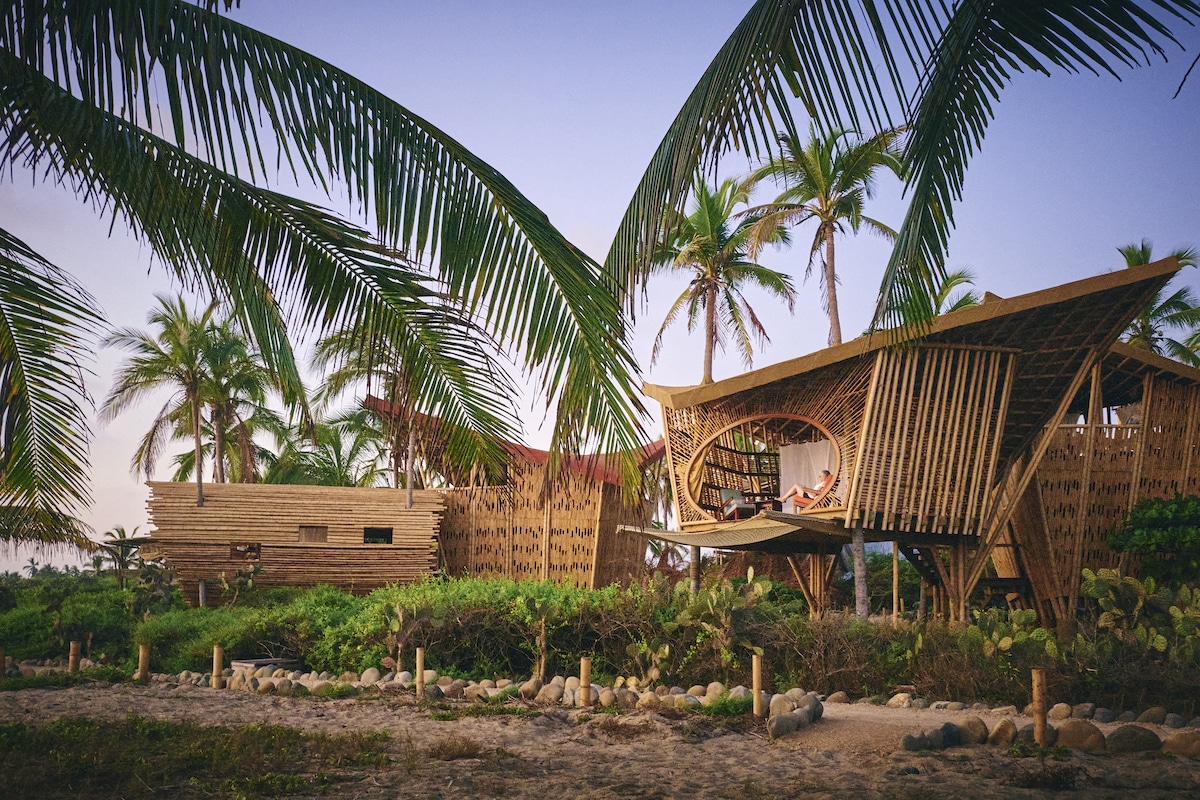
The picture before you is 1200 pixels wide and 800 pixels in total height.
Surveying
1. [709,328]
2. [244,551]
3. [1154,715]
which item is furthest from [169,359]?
[1154,715]

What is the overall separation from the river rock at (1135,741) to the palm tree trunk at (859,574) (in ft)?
19.7

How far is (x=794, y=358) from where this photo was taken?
1370cm

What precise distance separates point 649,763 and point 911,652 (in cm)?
434

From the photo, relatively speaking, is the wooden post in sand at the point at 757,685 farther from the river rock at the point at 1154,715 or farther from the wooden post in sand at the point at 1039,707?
the river rock at the point at 1154,715

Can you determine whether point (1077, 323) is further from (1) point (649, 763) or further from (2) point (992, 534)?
(1) point (649, 763)

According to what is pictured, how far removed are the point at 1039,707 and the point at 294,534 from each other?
49.3ft

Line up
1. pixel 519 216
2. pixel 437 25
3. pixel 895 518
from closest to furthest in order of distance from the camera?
1. pixel 519 216
2. pixel 437 25
3. pixel 895 518

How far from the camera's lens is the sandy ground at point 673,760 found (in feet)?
19.4

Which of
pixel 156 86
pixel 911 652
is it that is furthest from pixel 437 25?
pixel 911 652

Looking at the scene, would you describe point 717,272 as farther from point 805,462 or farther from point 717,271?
point 805,462

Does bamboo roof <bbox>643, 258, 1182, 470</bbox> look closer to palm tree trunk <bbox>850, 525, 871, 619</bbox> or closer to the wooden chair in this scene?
the wooden chair

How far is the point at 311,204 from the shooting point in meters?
4.63

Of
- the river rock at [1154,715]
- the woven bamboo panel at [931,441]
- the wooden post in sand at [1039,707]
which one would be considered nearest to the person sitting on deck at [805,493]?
the woven bamboo panel at [931,441]

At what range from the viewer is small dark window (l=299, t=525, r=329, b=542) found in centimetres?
1923
